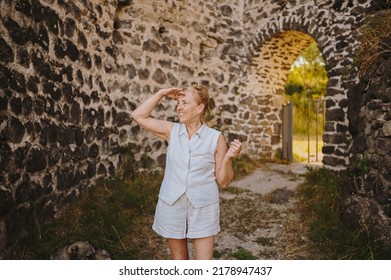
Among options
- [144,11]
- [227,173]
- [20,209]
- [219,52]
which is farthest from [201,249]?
[219,52]

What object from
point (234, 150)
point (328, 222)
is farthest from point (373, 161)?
point (234, 150)

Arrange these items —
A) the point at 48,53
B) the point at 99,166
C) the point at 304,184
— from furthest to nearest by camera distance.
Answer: the point at 304,184, the point at 99,166, the point at 48,53

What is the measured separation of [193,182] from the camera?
7.52 feet

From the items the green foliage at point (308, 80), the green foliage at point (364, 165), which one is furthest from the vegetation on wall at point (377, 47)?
the green foliage at point (308, 80)

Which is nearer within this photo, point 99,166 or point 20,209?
point 20,209

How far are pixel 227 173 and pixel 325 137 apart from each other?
4.70 metres

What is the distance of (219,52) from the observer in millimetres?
7586

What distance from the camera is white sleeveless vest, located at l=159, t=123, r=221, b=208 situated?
90.2 inches

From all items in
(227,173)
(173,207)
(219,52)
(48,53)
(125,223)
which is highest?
(219,52)

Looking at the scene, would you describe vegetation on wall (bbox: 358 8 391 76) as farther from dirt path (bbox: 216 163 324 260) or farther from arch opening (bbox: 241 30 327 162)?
arch opening (bbox: 241 30 327 162)

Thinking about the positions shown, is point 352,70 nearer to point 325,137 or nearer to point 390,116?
point 325,137

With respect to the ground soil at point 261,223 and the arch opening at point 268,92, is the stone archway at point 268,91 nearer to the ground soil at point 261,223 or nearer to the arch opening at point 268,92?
the arch opening at point 268,92

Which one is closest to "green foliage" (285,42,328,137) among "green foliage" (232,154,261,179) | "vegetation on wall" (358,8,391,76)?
"green foliage" (232,154,261,179)
